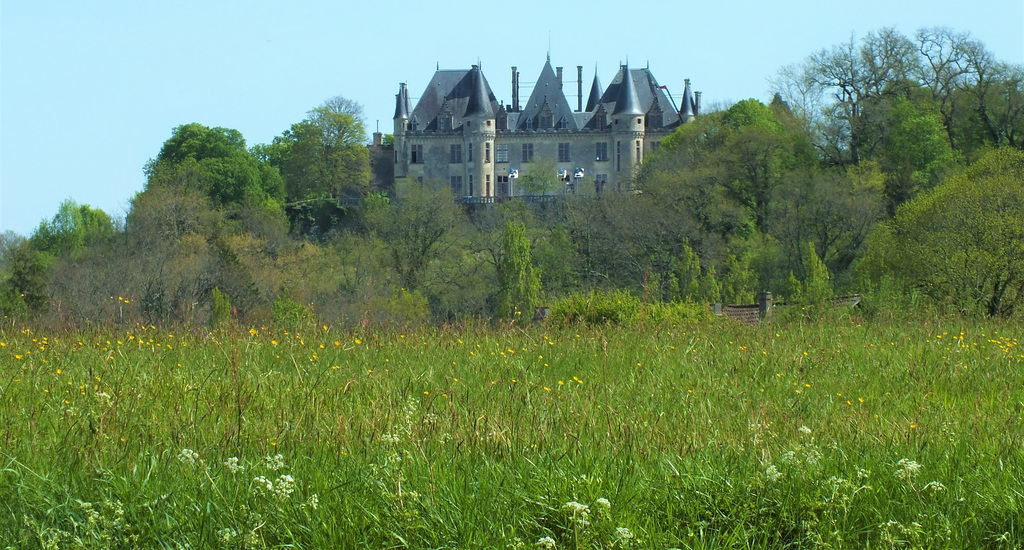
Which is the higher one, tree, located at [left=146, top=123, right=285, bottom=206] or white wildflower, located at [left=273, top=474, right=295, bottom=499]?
tree, located at [left=146, top=123, right=285, bottom=206]

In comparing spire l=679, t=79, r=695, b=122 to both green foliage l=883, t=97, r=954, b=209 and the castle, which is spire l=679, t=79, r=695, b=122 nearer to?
the castle

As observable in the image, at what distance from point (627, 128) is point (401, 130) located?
60.6 feet

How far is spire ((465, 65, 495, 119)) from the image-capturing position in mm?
84812

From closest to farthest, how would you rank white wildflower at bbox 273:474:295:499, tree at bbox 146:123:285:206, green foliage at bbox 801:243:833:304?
white wildflower at bbox 273:474:295:499 → green foliage at bbox 801:243:833:304 → tree at bbox 146:123:285:206

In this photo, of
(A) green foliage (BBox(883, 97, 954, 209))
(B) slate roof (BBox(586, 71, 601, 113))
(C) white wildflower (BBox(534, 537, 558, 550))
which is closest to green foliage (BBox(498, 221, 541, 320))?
(A) green foliage (BBox(883, 97, 954, 209))

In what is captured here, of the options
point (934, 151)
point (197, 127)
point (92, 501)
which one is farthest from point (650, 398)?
point (197, 127)

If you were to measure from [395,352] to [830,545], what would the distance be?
4.32 metres

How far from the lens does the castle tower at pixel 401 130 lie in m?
87.1

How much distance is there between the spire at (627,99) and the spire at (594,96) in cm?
359

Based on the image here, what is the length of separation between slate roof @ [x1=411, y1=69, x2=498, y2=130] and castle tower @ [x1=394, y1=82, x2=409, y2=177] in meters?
1.66

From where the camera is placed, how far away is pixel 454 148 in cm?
8612

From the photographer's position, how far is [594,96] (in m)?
88.8

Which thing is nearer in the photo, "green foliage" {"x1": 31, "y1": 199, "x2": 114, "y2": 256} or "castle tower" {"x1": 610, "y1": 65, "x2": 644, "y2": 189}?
"green foliage" {"x1": 31, "y1": 199, "x2": 114, "y2": 256}

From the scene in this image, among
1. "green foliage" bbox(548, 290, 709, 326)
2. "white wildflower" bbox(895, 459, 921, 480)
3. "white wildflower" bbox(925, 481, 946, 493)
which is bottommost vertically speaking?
"green foliage" bbox(548, 290, 709, 326)
